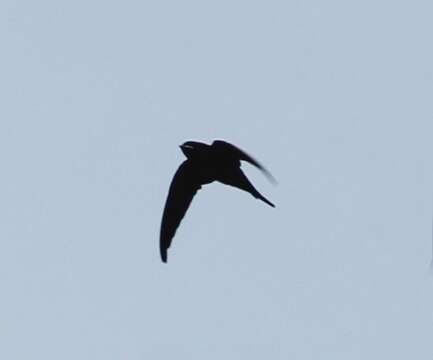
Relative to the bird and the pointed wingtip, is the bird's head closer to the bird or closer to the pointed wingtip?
the bird

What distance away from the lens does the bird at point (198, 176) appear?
2123 centimetres

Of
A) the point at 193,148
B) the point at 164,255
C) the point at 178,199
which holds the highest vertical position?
the point at 193,148

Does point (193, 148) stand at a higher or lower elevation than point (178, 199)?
higher

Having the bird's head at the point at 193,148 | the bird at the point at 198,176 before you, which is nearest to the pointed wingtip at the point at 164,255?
the bird at the point at 198,176

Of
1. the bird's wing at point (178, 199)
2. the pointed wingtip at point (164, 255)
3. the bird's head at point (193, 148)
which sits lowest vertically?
the pointed wingtip at point (164, 255)

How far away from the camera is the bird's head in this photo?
71.3 ft

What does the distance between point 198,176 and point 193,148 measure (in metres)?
0.84

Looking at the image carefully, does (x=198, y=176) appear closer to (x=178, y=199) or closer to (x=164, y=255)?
(x=178, y=199)

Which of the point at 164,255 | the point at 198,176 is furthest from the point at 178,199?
the point at 164,255

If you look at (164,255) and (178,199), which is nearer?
(164,255)

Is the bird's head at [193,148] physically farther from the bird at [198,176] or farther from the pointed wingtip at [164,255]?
the pointed wingtip at [164,255]

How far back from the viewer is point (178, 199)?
23.0 meters

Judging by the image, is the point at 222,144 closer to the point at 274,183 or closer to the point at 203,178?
the point at 203,178

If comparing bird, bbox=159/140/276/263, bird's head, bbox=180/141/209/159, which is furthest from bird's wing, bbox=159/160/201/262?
bird's head, bbox=180/141/209/159
